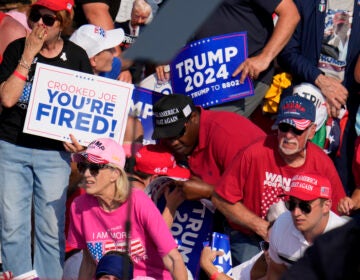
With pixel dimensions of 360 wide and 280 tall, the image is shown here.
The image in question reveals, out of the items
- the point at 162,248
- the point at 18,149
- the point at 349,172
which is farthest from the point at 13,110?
the point at 349,172

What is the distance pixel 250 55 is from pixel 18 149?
1.96 meters

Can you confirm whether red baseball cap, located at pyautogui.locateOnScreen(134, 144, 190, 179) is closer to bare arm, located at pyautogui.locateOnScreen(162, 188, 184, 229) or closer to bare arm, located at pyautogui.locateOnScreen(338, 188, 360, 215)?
bare arm, located at pyautogui.locateOnScreen(162, 188, 184, 229)

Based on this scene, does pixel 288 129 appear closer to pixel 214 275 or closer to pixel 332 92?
pixel 214 275

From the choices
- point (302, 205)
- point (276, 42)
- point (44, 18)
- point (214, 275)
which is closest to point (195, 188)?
point (214, 275)

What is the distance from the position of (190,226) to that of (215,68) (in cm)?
127

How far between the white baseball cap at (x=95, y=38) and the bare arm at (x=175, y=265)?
79.3 inches

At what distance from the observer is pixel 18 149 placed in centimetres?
721

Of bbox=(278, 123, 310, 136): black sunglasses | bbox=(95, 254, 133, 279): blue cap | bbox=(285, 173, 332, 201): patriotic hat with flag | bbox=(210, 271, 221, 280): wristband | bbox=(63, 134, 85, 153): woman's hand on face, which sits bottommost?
bbox=(210, 271, 221, 280): wristband

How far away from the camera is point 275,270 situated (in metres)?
6.22

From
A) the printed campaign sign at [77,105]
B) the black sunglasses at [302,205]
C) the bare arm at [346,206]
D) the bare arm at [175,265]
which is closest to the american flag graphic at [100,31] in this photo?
the printed campaign sign at [77,105]

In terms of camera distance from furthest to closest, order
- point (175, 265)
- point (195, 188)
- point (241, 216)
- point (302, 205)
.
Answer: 1. point (195, 188)
2. point (241, 216)
3. point (175, 265)
4. point (302, 205)

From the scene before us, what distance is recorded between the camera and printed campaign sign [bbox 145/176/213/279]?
7.32 meters

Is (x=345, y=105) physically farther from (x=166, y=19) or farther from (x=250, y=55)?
(x=166, y=19)

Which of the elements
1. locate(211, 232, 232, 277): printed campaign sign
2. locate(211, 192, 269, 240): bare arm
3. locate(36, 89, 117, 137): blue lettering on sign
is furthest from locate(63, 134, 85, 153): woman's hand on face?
locate(211, 232, 232, 277): printed campaign sign
